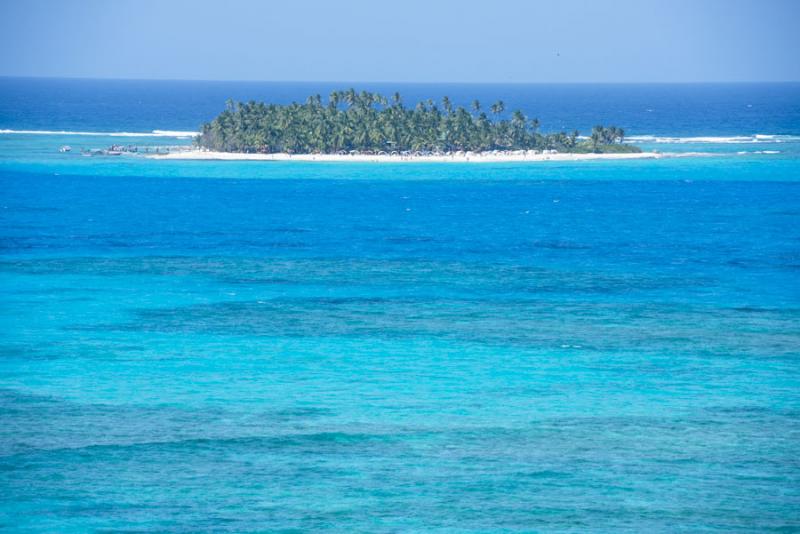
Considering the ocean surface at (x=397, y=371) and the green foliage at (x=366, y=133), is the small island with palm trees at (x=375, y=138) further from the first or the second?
the ocean surface at (x=397, y=371)

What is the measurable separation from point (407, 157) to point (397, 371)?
3297 inches

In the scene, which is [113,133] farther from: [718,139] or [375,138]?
[718,139]

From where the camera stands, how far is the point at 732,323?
42.7 m

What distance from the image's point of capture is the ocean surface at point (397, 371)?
2536cm

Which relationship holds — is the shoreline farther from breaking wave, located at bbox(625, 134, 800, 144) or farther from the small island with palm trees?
breaking wave, located at bbox(625, 134, 800, 144)

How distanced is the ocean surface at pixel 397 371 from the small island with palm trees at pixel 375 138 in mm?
41474

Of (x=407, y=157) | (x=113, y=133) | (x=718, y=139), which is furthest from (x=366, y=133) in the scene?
(x=718, y=139)

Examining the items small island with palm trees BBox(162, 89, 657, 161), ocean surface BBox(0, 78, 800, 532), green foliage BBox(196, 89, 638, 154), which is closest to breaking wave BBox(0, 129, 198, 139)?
green foliage BBox(196, 89, 638, 154)

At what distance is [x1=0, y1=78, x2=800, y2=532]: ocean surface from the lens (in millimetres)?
25359

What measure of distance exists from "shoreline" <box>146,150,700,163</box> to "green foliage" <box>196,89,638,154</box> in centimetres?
123

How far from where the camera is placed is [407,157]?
388ft

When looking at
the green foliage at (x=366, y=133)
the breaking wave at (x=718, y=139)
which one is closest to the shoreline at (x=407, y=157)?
the green foliage at (x=366, y=133)

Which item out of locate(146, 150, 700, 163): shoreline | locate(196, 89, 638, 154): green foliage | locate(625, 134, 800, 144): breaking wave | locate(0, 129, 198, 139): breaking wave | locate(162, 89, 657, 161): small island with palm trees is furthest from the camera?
locate(0, 129, 198, 139): breaking wave

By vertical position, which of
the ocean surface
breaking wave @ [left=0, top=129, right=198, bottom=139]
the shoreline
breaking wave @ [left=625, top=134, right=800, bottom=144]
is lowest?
the ocean surface
